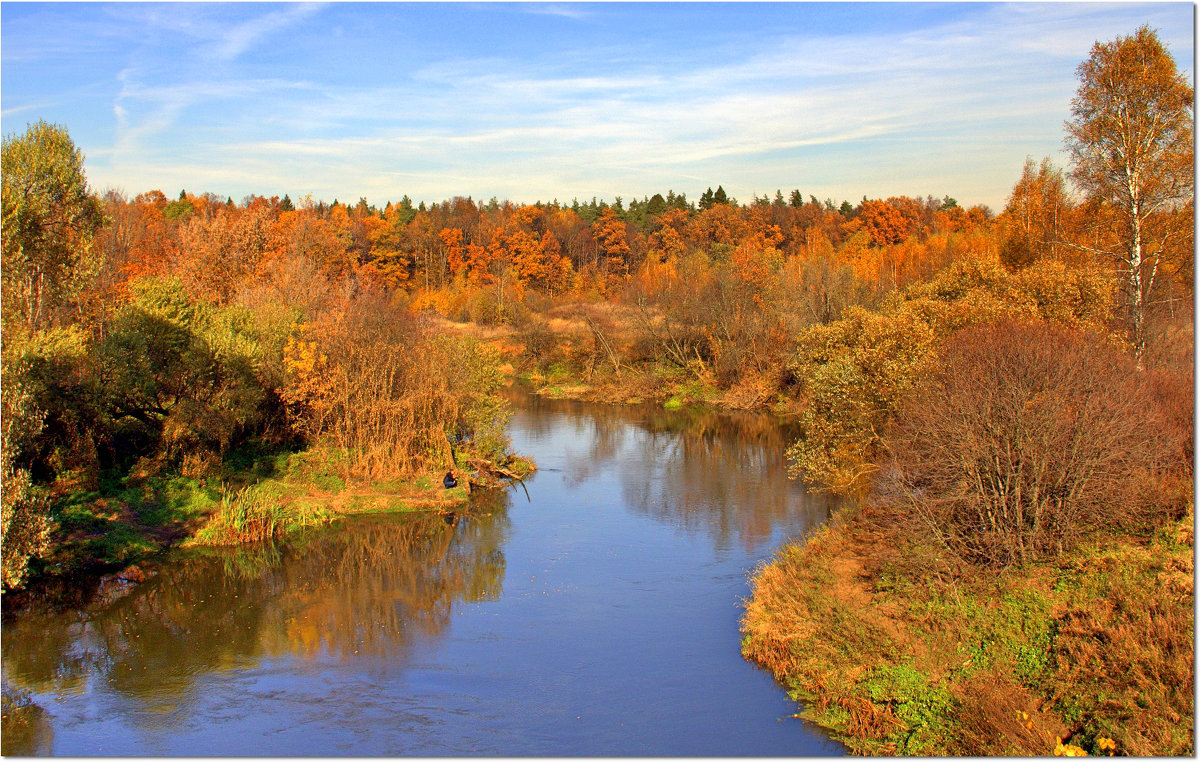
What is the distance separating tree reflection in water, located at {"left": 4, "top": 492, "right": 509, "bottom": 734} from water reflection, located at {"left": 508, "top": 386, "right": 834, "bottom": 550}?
5.77m

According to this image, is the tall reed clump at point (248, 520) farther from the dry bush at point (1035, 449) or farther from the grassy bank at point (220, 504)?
the dry bush at point (1035, 449)

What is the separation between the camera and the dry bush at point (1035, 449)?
1459 cm

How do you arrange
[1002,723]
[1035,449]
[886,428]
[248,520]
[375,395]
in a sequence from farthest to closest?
[375,395] → [248,520] → [886,428] → [1035,449] → [1002,723]

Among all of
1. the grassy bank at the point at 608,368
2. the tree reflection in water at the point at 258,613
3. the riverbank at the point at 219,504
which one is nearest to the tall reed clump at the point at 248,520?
the riverbank at the point at 219,504

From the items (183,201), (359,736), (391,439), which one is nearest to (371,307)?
(391,439)

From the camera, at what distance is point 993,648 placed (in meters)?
13.3

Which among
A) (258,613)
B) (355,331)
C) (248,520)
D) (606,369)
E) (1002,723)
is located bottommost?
(258,613)

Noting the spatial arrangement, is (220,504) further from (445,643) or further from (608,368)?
(608,368)

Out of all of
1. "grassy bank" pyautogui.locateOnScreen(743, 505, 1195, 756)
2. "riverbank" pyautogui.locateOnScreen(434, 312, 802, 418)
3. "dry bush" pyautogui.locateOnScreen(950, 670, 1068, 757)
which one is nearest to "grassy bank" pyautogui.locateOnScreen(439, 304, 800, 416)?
"riverbank" pyautogui.locateOnScreen(434, 312, 802, 418)

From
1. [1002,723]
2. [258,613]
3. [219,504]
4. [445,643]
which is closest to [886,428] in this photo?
[1002,723]

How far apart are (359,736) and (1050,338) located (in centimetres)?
1354

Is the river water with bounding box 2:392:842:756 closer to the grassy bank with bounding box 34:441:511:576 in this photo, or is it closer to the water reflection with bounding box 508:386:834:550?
the water reflection with bounding box 508:386:834:550

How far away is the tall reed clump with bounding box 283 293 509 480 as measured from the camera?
2680 centimetres

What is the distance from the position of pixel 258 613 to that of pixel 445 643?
14.2 ft
